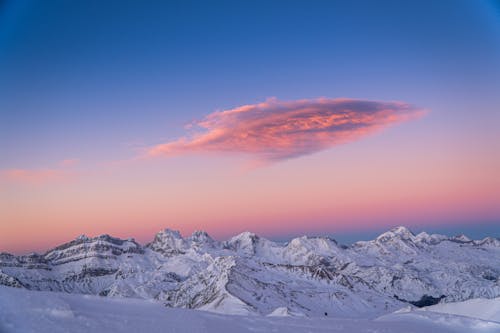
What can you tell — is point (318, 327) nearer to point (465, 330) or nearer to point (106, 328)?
point (465, 330)

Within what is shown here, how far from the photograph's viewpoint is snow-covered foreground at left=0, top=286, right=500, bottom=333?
14242mm

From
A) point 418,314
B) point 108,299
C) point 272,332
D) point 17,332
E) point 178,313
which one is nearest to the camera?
point 17,332

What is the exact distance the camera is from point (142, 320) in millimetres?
16203

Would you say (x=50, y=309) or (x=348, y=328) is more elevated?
(x=50, y=309)

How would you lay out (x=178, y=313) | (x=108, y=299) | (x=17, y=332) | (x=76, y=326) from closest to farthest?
(x=17, y=332) → (x=76, y=326) → (x=178, y=313) → (x=108, y=299)

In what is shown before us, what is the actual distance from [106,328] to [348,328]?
9.16 m

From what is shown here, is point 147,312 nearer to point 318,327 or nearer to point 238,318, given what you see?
point 238,318

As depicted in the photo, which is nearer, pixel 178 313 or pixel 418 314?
pixel 178 313

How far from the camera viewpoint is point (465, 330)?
1931cm

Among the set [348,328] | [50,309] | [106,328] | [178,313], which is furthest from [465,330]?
[50,309]

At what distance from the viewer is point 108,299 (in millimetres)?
19219

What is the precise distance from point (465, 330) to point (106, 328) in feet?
46.1

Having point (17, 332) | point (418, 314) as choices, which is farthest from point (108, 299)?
point (418, 314)

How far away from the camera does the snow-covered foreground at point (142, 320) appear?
1424cm
